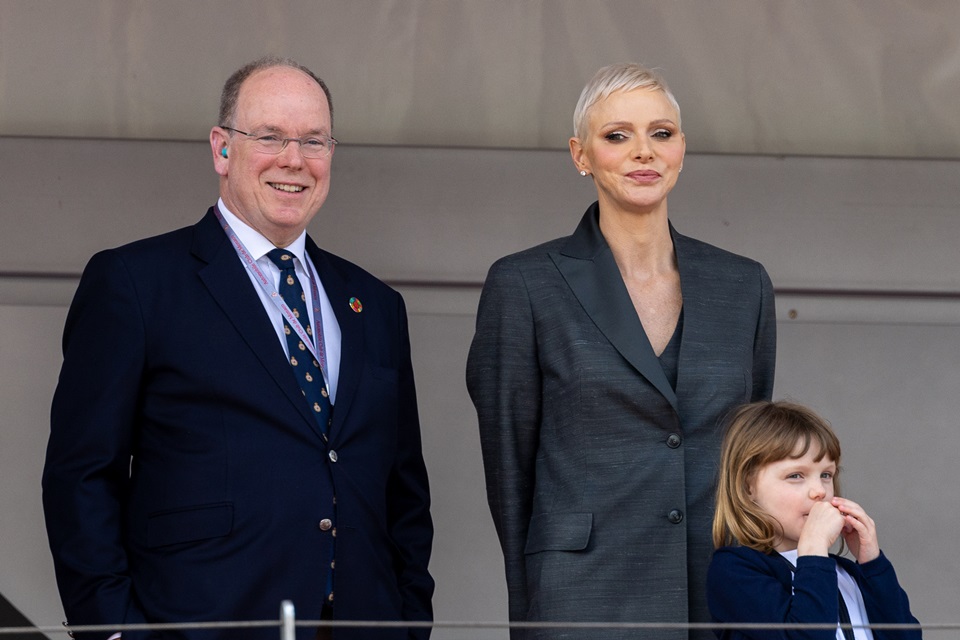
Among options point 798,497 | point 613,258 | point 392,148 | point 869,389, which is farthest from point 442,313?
point 798,497

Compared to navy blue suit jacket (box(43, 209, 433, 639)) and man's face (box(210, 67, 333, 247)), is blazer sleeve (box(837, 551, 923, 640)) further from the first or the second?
man's face (box(210, 67, 333, 247))

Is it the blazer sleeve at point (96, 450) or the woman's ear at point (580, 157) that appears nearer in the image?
the blazer sleeve at point (96, 450)

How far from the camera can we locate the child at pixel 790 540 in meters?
2.17

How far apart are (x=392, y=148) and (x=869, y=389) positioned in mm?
1189

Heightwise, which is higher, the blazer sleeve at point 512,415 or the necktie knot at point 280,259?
the necktie knot at point 280,259

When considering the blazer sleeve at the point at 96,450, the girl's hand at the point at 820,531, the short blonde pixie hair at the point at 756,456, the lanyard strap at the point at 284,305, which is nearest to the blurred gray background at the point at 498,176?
the lanyard strap at the point at 284,305

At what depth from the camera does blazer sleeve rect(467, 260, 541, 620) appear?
8.27ft

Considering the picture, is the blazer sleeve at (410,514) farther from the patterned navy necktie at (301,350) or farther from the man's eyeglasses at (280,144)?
the man's eyeglasses at (280,144)

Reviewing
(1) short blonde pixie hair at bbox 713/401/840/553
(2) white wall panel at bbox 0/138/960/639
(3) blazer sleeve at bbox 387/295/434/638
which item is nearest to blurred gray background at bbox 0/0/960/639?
(2) white wall panel at bbox 0/138/960/639

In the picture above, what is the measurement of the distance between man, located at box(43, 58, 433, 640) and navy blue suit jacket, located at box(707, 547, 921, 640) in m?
0.50

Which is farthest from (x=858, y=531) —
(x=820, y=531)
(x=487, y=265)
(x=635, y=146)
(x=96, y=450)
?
(x=487, y=265)

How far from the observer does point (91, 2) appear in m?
3.77

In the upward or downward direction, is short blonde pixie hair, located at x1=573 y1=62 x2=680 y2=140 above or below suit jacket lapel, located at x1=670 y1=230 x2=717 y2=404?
above

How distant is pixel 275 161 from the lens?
249cm
